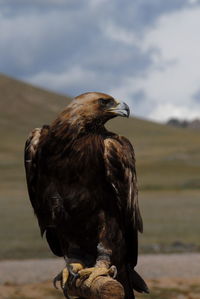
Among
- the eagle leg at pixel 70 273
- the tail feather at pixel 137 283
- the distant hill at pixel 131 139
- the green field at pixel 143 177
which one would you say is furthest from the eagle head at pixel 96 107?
the distant hill at pixel 131 139

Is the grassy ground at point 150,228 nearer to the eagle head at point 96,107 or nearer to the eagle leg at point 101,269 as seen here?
the eagle leg at point 101,269

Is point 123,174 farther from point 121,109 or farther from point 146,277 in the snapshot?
point 146,277

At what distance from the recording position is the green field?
86.0ft

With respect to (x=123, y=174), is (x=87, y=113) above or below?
above

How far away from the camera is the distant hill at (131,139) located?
69.2 m

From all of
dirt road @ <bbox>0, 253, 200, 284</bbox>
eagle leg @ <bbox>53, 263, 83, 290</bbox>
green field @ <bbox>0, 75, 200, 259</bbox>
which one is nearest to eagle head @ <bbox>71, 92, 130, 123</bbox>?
eagle leg @ <bbox>53, 263, 83, 290</bbox>

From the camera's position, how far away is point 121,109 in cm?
502

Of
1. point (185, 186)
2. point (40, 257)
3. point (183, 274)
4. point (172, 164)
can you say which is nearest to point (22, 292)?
point (183, 274)

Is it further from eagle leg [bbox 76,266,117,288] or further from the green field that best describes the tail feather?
the green field

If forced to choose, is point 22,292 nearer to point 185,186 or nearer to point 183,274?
point 183,274

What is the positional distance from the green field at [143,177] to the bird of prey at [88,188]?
17.1 metres

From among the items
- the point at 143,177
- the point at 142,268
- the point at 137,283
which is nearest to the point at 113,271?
the point at 137,283

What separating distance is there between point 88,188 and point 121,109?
56cm

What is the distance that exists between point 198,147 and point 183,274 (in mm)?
81406
